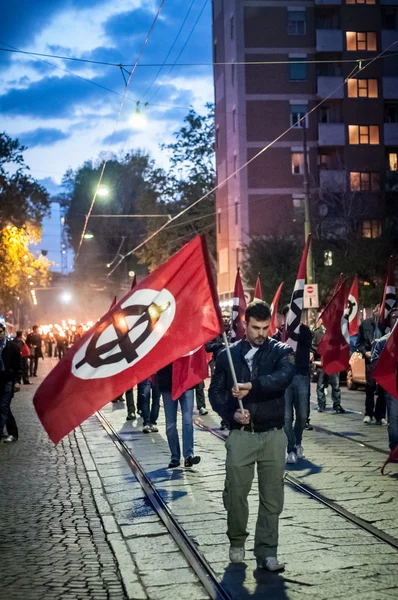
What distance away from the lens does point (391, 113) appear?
192 ft

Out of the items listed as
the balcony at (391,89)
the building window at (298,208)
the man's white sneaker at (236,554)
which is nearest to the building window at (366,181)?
the building window at (298,208)

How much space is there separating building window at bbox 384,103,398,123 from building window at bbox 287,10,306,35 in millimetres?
6358

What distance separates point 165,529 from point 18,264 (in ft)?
130

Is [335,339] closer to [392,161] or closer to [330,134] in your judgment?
[330,134]

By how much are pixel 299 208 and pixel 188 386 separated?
142ft

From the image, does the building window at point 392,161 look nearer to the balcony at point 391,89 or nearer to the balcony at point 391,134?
the balcony at point 391,134

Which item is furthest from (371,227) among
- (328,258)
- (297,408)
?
(297,408)

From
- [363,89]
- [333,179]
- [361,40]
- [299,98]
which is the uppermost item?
[361,40]

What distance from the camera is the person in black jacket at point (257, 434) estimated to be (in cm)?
698

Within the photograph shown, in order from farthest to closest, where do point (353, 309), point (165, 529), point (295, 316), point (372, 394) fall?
point (353, 309)
point (372, 394)
point (295, 316)
point (165, 529)

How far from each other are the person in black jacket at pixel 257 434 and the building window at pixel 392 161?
5146 centimetres

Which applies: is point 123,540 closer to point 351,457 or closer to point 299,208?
point 351,457

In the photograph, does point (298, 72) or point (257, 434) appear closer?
point (257, 434)

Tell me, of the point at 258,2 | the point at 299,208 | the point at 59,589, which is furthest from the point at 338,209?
the point at 59,589
